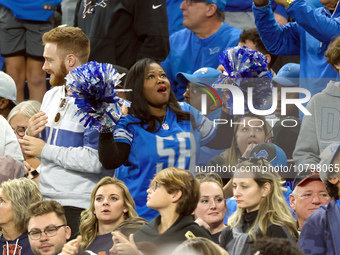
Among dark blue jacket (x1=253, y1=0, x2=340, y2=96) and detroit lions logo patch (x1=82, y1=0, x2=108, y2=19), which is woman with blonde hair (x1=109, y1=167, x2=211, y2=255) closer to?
dark blue jacket (x1=253, y1=0, x2=340, y2=96)

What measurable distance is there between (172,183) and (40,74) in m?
3.24

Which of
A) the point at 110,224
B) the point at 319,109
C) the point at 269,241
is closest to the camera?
the point at 269,241

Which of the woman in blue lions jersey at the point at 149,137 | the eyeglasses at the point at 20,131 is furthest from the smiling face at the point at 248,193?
the eyeglasses at the point at 20,131

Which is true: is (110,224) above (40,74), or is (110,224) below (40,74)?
below

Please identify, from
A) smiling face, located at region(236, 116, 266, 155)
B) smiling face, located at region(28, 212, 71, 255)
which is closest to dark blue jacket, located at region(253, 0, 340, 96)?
smiling face, located at region(236, 116, 266, 155)

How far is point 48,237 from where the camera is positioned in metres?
4.60

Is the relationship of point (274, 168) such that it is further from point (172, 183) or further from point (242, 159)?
point (172, 183)

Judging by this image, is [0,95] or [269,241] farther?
[0,95]

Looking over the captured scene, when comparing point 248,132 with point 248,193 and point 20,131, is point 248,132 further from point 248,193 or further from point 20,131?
point 20,131

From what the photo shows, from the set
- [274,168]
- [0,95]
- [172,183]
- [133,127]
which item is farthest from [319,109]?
[0,95]

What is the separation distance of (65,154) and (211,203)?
1021 millimetres

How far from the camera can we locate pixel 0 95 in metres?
5.96

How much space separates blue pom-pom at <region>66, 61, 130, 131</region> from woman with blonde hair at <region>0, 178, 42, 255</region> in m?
0.86

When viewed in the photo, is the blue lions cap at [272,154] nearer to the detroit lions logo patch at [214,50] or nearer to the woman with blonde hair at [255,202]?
the woman with blonde hair at [255,202]
